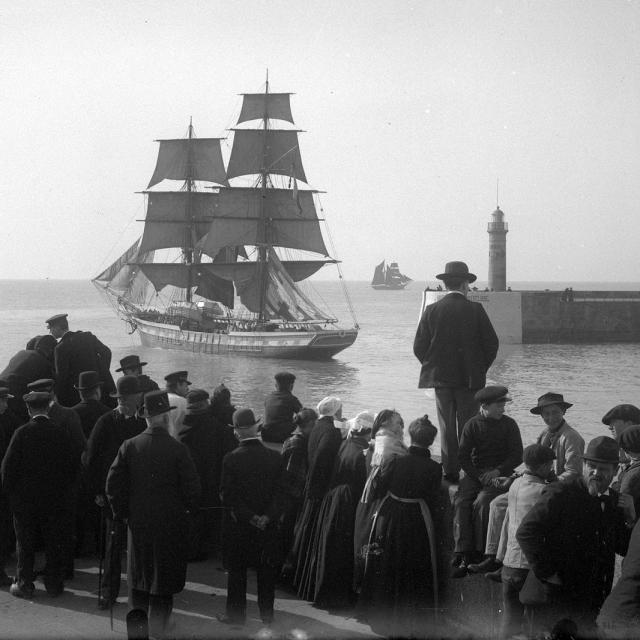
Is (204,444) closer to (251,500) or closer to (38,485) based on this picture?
(251,500)

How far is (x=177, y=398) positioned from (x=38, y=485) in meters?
1.27

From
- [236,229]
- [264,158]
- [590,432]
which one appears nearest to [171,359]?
[236,229]

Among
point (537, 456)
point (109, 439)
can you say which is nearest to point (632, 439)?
point (537, 456)

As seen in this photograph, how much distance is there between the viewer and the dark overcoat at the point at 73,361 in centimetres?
713

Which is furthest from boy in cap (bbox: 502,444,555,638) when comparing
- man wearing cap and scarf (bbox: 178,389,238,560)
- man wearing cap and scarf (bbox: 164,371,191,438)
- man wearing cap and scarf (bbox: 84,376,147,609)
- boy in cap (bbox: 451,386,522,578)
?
man wearing cap and scarf (bbox: 164,371,191,438)

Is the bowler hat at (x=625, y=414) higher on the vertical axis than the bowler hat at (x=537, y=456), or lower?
higher

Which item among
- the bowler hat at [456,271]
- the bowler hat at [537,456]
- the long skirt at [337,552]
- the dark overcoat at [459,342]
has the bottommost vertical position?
the long skirt at [337,552]

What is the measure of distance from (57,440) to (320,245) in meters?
57.7

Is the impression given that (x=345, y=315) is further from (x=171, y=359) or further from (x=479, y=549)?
(x=479, y=549)

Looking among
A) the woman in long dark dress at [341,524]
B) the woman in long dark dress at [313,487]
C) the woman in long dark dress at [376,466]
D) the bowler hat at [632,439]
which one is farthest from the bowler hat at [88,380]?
the bowler hat at [632,439]

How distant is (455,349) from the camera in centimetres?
595

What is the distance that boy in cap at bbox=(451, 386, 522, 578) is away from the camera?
508cm

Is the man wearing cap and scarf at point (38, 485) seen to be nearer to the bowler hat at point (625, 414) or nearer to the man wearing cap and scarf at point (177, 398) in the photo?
the man wearing cap and scarf at point (177, 398)

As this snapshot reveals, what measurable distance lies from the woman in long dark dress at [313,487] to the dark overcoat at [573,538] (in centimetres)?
165
